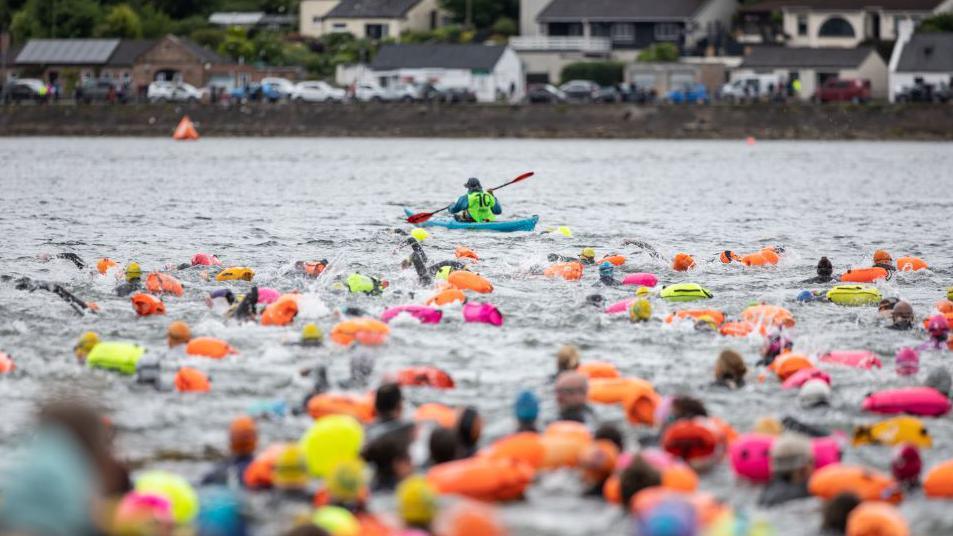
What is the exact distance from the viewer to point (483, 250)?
29578mm

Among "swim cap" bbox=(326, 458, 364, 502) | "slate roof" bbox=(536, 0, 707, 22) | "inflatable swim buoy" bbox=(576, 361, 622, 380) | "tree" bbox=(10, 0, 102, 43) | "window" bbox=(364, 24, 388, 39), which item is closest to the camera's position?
"swim cap" bbox=(326, 458, 364, 502)

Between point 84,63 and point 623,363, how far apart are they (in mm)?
98785

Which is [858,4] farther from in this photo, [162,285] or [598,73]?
[162,285]

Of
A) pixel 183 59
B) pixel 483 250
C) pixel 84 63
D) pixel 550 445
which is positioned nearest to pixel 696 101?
pixel 183 59

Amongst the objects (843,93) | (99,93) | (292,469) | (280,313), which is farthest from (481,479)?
(99,93)

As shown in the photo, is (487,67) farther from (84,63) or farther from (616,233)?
(616,233)

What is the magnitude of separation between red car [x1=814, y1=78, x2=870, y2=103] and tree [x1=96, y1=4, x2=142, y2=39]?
56268 mm

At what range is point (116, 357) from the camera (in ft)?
54.2

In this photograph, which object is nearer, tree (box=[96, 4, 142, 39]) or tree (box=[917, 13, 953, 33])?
tree (box=[917, 13, 953, 33])

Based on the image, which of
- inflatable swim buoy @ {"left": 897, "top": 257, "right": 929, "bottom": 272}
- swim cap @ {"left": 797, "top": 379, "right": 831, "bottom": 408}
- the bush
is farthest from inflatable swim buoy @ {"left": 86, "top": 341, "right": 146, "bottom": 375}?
the bush

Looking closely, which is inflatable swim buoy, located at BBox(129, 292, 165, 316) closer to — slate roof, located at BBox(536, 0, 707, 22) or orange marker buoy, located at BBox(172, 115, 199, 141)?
orange marker buoy, located at BBox(172, 115, 199, 141)

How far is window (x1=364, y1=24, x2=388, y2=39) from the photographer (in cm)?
11831

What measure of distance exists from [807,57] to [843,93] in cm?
1243

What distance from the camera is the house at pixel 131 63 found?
348ft
